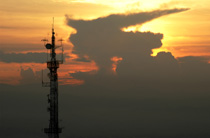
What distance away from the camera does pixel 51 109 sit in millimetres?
107125

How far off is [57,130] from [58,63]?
20587 millimetres

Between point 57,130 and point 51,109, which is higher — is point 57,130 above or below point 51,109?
below

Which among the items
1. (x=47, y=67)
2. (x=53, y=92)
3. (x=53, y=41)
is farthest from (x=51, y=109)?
(x=53, y=41)

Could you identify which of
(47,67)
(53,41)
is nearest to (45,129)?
(47,67)

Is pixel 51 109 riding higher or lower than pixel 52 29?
lower

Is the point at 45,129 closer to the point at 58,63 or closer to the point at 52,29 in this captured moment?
the point at 58,63

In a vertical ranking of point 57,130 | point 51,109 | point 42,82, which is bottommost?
point 57,130

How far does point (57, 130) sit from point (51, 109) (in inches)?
263

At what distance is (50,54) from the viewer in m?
106

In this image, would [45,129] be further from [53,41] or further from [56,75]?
[53,41]

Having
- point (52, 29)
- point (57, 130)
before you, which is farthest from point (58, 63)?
point (57, 130)

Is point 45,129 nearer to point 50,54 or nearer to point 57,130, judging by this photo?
point 57,130

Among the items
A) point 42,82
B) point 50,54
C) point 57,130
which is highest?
point 50,54

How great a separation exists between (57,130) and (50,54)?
76.6ft
